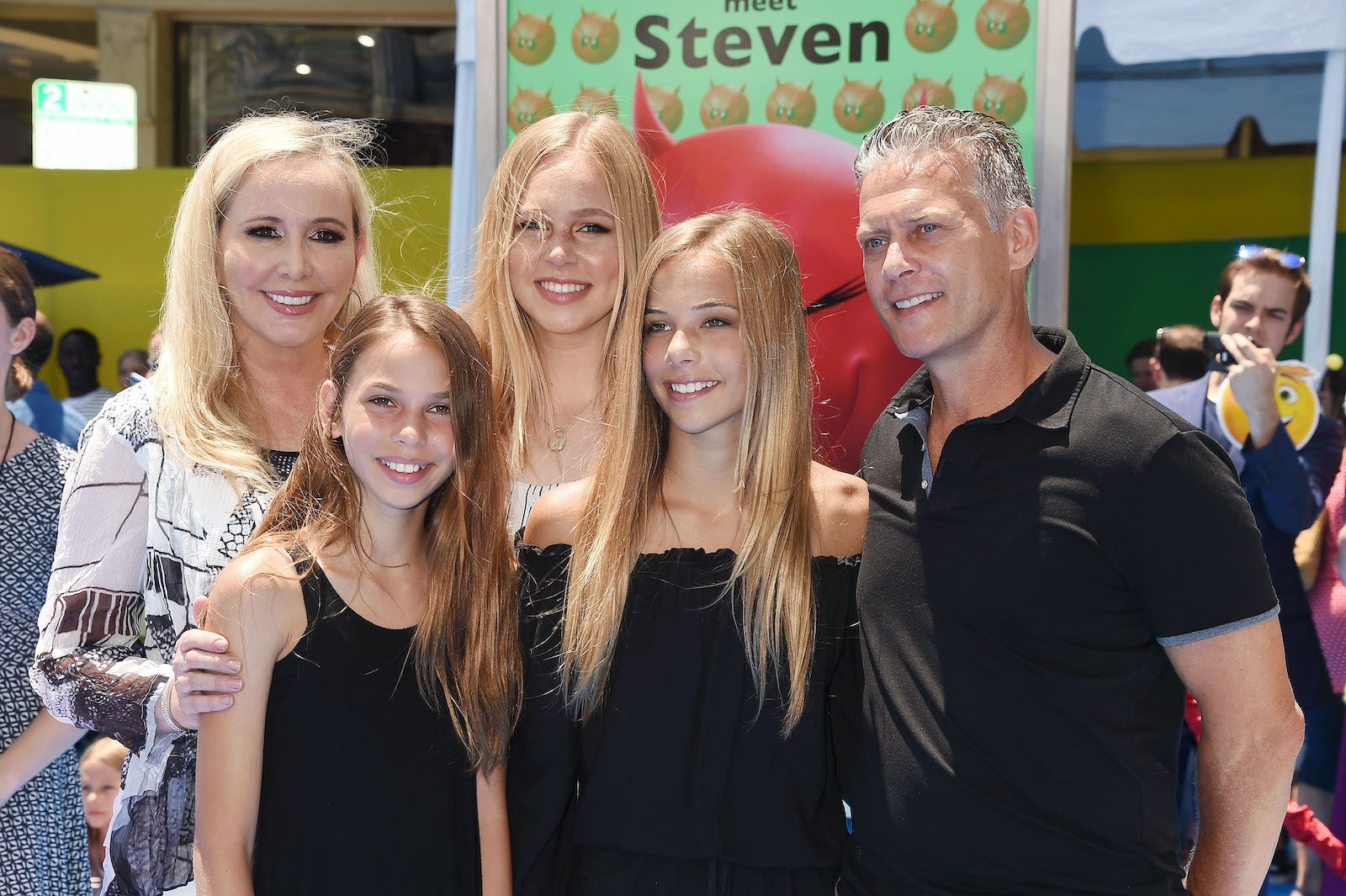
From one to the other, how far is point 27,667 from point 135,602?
2.32ft

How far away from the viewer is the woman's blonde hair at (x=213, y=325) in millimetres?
1961

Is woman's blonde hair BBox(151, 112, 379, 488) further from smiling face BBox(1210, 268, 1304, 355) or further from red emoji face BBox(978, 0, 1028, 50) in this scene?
smiling face BBox(1210, 268, 1304, 355)

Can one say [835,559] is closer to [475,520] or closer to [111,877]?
[475,520]

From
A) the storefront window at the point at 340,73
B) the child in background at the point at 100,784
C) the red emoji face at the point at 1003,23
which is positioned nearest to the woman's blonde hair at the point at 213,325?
the red emoji face at the point at 1003,23

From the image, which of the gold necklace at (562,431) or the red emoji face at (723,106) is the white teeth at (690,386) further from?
the red emoji face at (723,106)

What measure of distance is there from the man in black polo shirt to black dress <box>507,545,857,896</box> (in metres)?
0.08

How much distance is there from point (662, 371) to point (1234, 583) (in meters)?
0.89

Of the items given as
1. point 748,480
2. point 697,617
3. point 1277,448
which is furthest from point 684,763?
point 1277,448

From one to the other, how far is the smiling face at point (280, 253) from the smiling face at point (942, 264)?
93 cm

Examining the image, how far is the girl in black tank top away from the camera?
178 cm

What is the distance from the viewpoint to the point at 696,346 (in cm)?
201

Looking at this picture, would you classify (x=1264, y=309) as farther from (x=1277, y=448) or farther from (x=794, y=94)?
(x=794, y=94)

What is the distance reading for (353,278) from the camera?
88.7 inches

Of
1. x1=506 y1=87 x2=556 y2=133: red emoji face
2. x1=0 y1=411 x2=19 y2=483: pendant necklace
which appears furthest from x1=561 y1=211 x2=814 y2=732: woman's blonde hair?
x1=0 y1=411 x2=19 y2=483: pendant necklace
